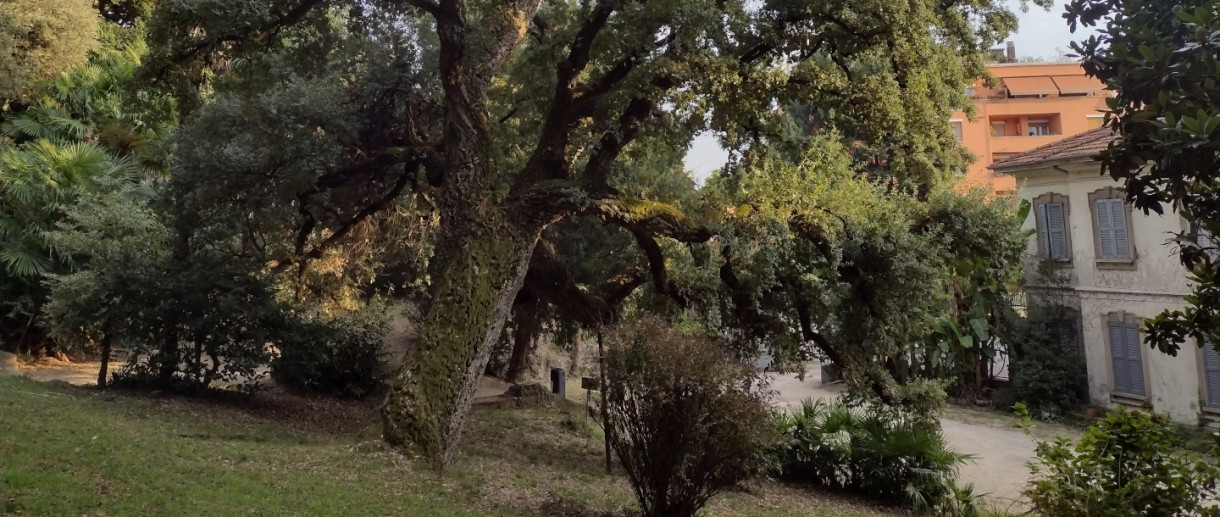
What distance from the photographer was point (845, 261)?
10.7 metres

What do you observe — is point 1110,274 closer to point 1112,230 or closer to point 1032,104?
point 1112,230

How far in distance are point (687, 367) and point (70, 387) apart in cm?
1035

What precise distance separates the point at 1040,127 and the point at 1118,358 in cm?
1856

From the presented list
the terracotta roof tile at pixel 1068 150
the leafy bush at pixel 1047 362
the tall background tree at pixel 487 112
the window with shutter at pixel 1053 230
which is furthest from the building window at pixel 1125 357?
the tall background tree at pixel 487 112

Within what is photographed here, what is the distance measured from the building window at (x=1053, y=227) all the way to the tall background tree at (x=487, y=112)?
429 inches

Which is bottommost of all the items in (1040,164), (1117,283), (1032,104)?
(1117,283)

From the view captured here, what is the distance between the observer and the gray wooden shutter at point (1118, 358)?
1855 cm

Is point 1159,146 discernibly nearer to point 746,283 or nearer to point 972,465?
point 746,283

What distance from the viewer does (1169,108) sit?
3969mm

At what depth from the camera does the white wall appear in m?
17.1

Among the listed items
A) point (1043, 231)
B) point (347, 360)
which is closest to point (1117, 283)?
point (1043, 231)

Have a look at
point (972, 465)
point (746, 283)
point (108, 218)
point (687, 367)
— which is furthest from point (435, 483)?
point (972, 465)

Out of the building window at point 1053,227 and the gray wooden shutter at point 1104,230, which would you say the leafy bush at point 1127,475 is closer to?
the gray wooden shutter at point 1104,230

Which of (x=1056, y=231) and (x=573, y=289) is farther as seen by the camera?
(x=1056, y=231)
